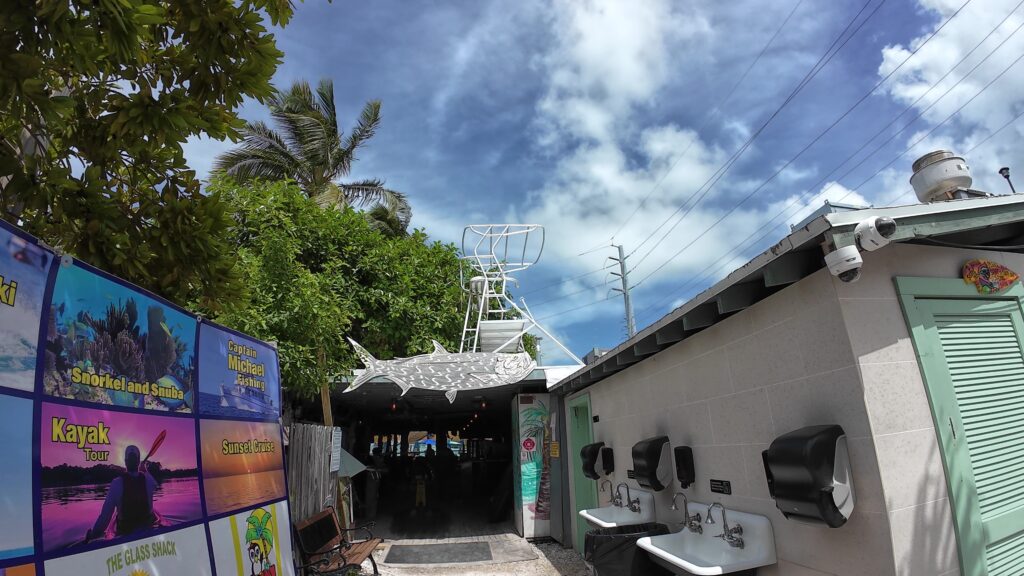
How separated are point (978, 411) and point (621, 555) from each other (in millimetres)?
2838

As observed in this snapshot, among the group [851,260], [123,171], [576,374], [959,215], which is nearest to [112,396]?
[123,171]

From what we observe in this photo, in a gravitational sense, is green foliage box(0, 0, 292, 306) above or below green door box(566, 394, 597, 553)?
above

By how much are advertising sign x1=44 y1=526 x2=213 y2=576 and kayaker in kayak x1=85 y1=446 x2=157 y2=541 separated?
0.08 metres

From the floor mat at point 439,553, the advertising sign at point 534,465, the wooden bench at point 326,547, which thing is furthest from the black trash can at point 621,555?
the advertising sign at point 534,465

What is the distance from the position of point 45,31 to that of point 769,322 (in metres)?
4.25

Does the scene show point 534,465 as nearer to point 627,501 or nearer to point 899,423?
point 627,501

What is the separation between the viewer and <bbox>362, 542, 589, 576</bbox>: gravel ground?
7.58 meters

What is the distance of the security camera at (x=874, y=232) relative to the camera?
2750 millimetres

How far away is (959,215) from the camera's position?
3215 mm

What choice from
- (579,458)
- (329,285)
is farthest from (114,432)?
(579,458)

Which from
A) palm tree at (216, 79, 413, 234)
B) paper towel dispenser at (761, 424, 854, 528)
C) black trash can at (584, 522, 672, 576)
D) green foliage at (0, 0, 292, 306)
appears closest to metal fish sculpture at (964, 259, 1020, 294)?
paper towel dispenser at (761, 424, 854, 528)

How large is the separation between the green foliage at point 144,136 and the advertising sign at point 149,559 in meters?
1.48

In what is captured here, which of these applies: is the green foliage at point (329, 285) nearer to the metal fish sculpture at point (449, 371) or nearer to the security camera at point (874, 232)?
the metal fish sculpture at point (449, 371)

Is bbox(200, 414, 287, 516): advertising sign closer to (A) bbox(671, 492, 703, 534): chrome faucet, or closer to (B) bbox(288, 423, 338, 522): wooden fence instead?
(B) bbox(288, 423, 338, 522): wooden fence
